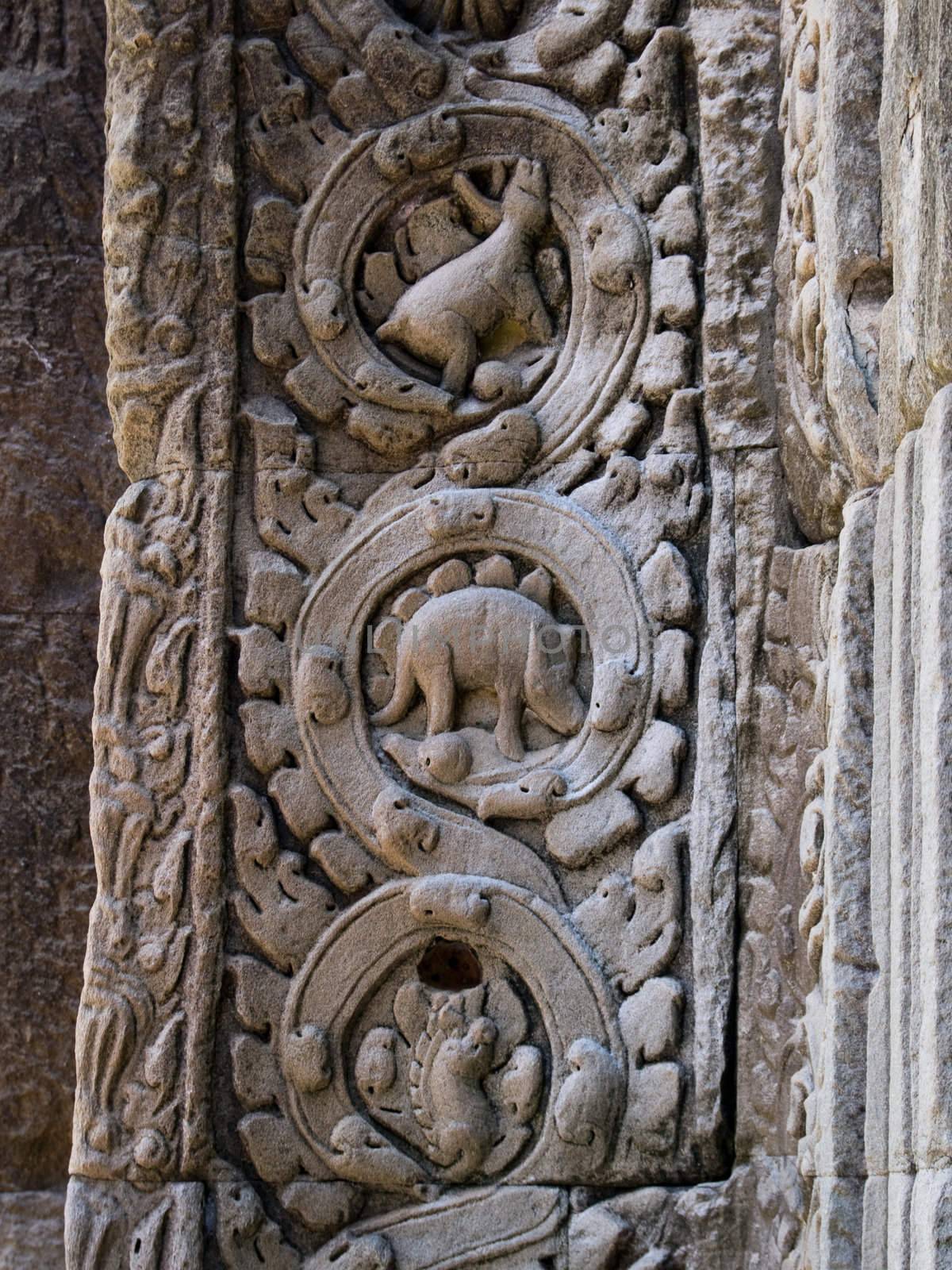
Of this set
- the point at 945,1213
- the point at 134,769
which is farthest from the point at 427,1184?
the point at 945,1213

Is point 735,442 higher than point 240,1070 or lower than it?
higher

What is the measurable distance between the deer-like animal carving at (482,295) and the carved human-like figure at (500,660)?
36 cm

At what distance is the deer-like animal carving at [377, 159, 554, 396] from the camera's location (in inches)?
122

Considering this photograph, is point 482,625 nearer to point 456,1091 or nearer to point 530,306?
point 530,306

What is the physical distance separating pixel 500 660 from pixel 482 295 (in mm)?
560

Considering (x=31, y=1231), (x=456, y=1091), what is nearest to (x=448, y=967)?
(x=456, y=1091)

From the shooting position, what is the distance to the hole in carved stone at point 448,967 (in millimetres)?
2930

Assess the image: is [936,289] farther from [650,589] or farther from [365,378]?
[365,378]

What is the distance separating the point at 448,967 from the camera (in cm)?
296

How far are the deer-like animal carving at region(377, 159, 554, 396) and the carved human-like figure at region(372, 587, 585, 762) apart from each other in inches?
14.0

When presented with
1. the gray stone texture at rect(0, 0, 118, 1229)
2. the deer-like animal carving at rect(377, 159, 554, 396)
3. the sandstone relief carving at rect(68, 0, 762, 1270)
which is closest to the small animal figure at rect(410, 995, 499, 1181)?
the sandstone relief carving at rect(68, 0, 762, 1270)

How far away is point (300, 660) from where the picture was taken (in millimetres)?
3035

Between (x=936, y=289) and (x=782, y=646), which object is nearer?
(x=936, y=289)

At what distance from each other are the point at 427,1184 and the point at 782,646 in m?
0.88
